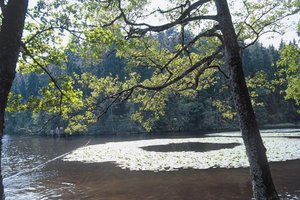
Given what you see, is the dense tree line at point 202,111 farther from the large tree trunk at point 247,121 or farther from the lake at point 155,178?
the large tree trunk at point 247,121

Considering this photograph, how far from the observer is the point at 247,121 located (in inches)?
278

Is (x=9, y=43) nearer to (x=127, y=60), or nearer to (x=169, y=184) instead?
(x=127, y=60)

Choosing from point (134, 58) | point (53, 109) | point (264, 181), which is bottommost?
point (264, 181)

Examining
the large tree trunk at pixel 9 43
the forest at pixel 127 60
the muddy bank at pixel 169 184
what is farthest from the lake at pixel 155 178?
the large tree trunk at pixel 9 43

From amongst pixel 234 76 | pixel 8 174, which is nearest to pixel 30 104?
pixel 234 76

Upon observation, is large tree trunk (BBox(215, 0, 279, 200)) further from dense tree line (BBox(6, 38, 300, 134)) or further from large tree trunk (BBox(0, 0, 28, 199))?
dense tree line (BBox(6, 38, 300, 134))

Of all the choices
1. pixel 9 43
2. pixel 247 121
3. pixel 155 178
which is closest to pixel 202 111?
pixel 155 178

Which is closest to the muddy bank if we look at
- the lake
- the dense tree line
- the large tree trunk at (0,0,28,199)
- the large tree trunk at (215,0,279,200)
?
the lake

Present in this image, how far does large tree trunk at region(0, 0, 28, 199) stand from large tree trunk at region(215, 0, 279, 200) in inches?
178

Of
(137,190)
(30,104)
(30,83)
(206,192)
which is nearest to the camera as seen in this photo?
(30,104)

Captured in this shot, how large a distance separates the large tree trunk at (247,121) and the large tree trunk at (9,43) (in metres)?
4.52

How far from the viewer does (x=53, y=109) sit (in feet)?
28.6

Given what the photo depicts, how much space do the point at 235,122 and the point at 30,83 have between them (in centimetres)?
8788

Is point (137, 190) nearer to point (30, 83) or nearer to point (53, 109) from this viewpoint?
point (53, 109)
